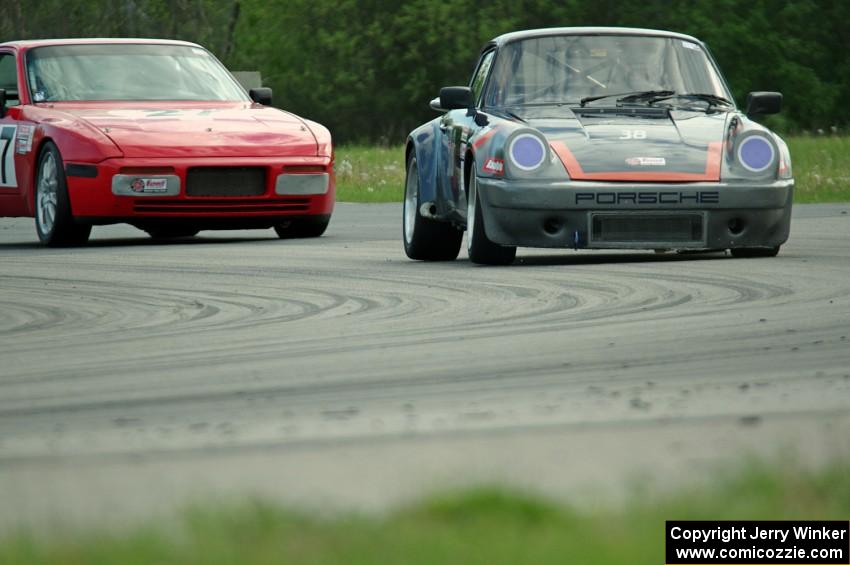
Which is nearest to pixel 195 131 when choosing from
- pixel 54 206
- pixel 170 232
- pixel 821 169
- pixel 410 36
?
pixel 54 206

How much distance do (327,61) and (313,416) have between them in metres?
58.0

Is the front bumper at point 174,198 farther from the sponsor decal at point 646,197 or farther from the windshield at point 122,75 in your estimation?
the sponsor decal at point 646,197

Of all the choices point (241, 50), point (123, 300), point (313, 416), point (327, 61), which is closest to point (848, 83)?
point (327, 61)

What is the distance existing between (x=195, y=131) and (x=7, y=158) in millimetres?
1691

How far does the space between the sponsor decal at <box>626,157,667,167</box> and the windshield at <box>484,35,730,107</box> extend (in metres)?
1.02

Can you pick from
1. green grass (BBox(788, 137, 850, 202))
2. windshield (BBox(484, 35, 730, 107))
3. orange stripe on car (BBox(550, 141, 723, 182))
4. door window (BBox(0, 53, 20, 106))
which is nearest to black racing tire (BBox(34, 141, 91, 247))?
door window (BBox(0, 53, 20, 106))

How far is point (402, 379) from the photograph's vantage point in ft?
21.1

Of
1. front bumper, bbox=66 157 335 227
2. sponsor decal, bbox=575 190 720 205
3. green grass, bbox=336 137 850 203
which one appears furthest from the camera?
green grass, bbox=336 137 850 203

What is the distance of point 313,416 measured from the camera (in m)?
5.57

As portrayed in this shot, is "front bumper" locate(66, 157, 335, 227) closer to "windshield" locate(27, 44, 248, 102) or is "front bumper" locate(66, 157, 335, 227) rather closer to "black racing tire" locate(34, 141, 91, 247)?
"black racing tire" locate(34, 141, 91, 247)

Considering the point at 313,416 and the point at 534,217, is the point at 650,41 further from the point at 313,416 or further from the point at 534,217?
the point at 313,416

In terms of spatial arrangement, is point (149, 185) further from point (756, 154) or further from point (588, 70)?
point (756, 154)

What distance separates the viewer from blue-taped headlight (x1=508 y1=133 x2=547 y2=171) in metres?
11.2

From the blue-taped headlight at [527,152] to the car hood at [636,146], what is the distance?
0.29ft
